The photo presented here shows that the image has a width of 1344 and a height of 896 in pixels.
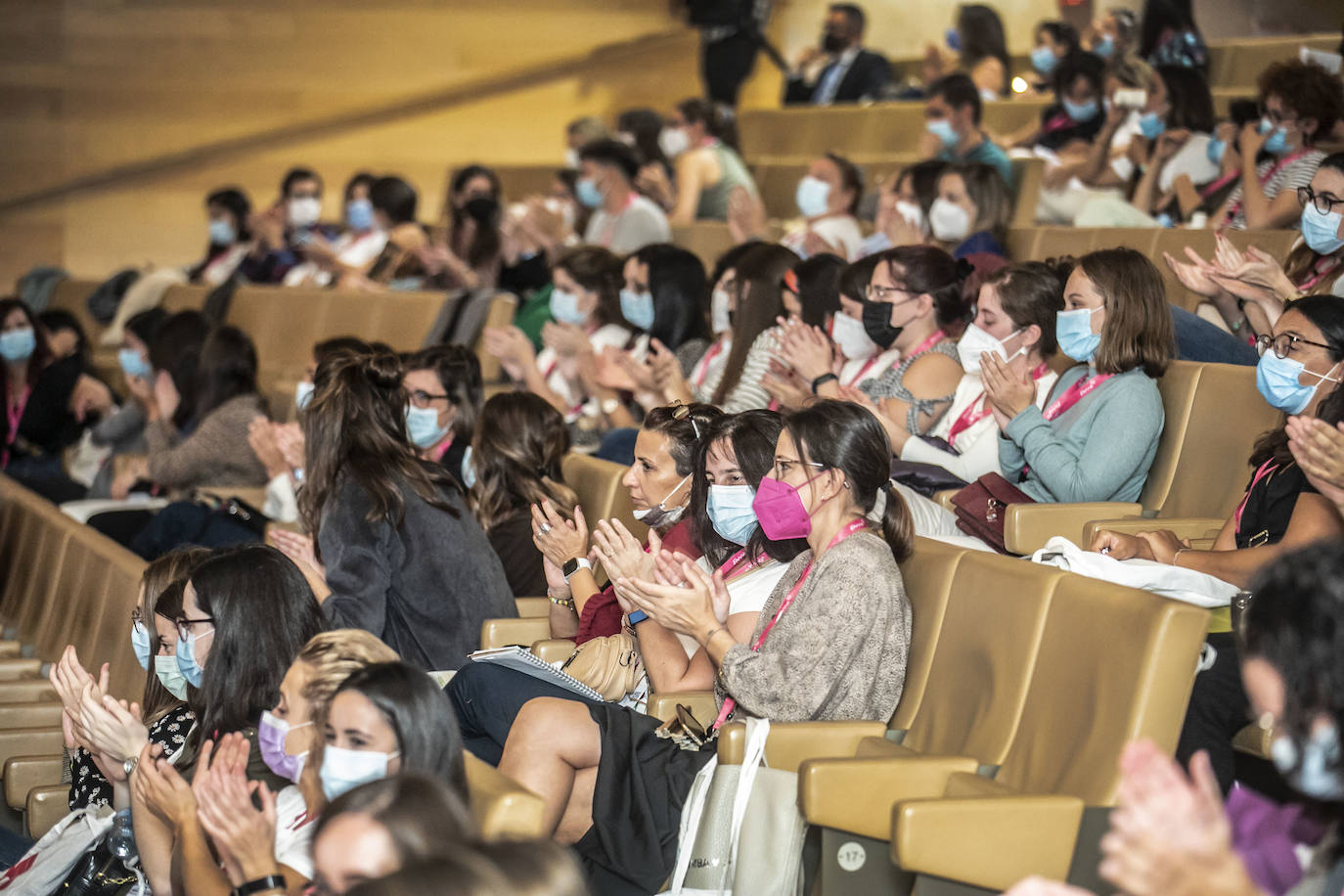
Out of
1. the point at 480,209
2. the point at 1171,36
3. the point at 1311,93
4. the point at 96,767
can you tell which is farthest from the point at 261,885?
the point at 1171,36

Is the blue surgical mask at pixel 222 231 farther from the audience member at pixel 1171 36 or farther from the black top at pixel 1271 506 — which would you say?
the black top at pixel 1271 506

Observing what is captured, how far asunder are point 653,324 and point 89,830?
2768 millimetres

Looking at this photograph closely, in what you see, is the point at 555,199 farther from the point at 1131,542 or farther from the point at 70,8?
the point at 1131,542

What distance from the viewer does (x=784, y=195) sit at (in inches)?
307

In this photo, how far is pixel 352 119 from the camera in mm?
10430

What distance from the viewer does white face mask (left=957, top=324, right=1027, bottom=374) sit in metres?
3.67

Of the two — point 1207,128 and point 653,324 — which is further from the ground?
point 1207,128

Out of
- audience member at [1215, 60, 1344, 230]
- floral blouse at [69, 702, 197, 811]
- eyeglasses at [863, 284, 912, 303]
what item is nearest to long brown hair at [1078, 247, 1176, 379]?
eyeglasses at [863, 284, 912, 303]

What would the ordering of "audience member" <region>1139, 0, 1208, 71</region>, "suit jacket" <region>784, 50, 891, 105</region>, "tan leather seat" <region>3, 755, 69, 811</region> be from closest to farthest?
1. "tan leather seat" <region>3, 755, 69, 811</region>
2. "audience member" <region>1139, 0, 1208, 71</region>
3. "suit jacket" <region>784, 50, 891, 105</region>

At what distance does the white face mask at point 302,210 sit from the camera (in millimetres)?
8273

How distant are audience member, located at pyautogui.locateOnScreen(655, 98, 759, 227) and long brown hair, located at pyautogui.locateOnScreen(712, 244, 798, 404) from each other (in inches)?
91.5

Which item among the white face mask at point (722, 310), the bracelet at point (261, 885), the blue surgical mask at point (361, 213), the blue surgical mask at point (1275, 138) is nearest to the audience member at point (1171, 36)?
the blue surgical mask at point (1275, 138)

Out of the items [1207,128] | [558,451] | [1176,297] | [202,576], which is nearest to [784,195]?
[1207,128]

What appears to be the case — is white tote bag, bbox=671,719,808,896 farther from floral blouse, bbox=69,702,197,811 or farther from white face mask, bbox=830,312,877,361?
white face mask, bbox=830,312,877,361
